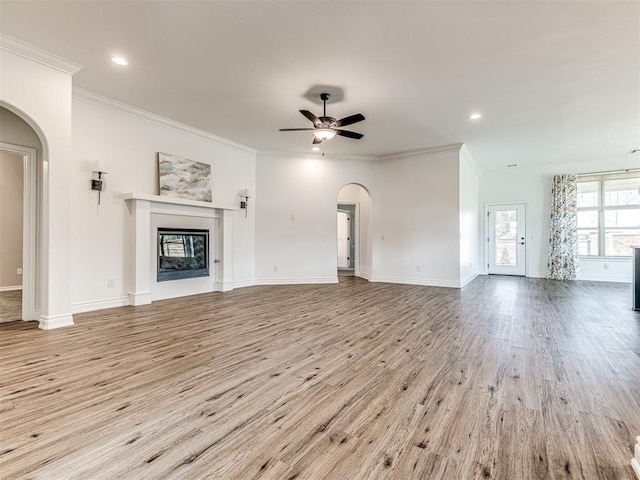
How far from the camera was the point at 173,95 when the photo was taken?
4.25 metres

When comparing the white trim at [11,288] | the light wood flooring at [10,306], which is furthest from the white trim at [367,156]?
the white trim at [11,288]

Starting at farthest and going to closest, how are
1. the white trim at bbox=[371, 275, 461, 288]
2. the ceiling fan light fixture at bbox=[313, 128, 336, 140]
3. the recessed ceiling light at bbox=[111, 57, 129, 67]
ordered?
the white trim at bbox=[371, 275, 461, 288] < the ceiling fan light fixture at bbox=[313, 128, 336, 140] < the recessed ceiling light at bbox=[111, 57, 129, 67]

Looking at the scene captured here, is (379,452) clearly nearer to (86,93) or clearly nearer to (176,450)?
(176,450)

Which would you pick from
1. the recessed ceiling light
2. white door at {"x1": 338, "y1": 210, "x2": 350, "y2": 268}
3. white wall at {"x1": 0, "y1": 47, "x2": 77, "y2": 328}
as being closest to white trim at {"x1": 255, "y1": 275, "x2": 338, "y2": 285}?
white door at {"x1": 338, "y1": 210, "x2": 350, "y2": 268}

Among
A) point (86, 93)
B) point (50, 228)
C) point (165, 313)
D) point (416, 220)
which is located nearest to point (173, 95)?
point (86, 93)

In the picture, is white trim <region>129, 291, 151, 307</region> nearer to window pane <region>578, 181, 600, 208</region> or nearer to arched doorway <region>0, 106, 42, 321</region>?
arched doorway <region>0, 106, 42, 321</region>

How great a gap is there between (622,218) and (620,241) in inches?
22.1

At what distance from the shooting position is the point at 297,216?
23.1 ft

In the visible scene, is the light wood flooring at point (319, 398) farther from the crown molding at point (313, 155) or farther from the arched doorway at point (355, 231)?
the arched doorway at point (355, 231)

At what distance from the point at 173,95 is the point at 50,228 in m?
2.24

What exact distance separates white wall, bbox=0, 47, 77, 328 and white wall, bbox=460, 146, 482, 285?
6603 mm

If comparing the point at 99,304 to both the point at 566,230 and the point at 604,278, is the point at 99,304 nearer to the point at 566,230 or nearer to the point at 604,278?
the point at 566,230

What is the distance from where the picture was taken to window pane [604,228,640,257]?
7.48 metres

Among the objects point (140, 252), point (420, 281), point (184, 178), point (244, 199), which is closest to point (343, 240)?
point (420, 281)
